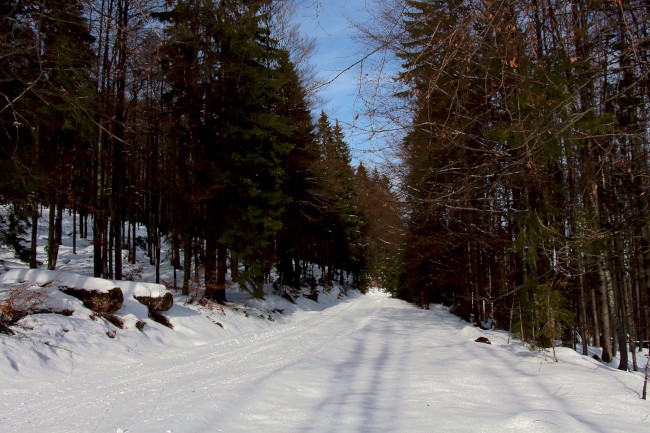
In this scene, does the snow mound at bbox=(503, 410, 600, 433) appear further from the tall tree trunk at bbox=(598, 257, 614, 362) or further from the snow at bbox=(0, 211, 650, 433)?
the tall tree trunk at bbox=(598, 257, 614, 362)

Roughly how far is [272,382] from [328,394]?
2.55 feet

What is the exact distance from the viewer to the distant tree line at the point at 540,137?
349 cm

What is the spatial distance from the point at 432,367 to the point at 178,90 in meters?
12.0

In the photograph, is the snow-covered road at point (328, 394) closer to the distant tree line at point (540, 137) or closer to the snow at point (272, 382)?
the snow at point (272, 382)

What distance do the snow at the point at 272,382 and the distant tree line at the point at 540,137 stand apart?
6.54ft

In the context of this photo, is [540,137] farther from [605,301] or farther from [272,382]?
[605,301]

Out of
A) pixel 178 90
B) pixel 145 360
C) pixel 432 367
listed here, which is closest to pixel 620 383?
pixel 432 367

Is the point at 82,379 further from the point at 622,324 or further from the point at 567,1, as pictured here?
the point at 622,324

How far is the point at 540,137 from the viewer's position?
392 centimetres

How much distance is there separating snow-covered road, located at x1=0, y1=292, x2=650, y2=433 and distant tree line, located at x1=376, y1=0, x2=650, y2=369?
1.84m

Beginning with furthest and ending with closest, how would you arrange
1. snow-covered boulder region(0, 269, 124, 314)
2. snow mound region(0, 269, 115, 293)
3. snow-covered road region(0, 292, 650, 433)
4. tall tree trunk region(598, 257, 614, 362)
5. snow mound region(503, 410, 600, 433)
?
1. tall tree trunk region(598, 257, 614, 362)
2. snow mound region(0, 269, 115, 293)
3. snow-covered boulder region(0, 269, 124, 314)
4. snow-covered road region(0, 292, 650, 433)
5. snow mound region(503, 410, 600, 433)

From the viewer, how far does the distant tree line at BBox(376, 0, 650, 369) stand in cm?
349

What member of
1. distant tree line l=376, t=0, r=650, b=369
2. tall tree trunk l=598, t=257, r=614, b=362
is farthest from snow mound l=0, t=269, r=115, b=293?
tall tree trunk l=598, t=257, r=614, b=362

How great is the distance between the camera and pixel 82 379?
19.5 feet
